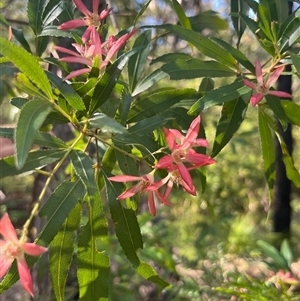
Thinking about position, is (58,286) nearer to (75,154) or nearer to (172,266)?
(75,154)

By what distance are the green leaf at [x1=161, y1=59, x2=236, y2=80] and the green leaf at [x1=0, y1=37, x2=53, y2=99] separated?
0.60 ft

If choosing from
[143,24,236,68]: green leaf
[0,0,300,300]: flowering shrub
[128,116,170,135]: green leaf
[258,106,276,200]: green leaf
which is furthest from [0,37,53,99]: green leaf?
[258,106,276,200]: green leaf

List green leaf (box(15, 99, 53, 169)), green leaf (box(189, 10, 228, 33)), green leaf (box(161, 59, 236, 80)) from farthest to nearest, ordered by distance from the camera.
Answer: green leaf (box(189, 10, 228, 33)) → green leaf (box(161, 59, 236, 80)) → green leaf (box(15, 99, 53, 169))

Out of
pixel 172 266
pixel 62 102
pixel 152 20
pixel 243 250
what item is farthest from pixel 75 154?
pixel 152 20

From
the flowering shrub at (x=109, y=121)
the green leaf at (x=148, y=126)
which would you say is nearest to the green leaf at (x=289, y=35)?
the flowering shrub at (x=109, y=121)

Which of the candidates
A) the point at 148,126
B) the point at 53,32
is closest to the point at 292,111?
the point at 148,126

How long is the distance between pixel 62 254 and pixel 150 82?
0.25 m

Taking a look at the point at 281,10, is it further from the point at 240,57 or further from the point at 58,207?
the point at 58,207

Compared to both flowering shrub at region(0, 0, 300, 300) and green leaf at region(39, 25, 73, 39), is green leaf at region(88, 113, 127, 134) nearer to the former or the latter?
flowering shrub at region(0, 0, 300, 300)

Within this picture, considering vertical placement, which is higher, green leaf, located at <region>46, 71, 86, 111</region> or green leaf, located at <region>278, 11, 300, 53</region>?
green leaf, located at <region>278, 11, 300, 53</region>

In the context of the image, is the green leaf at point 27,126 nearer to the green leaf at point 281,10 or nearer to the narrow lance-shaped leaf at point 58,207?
the narrow lance-shaped leaf at point 58,207

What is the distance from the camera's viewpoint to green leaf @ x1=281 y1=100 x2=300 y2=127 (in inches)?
26.0

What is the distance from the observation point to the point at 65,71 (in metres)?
0.61

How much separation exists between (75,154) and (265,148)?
0.32m
